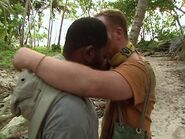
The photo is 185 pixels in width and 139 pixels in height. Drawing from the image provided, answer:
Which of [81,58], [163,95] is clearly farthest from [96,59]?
[163,95]

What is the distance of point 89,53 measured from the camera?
172 centimetres

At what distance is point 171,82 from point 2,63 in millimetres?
5369

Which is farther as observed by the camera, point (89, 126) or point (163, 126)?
point (163, 126)

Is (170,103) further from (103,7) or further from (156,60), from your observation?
(103,7)

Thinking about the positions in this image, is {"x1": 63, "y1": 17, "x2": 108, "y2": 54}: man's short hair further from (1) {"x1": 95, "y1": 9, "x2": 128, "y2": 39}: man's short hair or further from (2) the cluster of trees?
(2) the cluster of trees

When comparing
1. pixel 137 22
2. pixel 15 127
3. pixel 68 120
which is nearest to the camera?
pixel 68 120

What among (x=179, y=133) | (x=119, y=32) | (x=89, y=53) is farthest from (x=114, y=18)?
(x=179, y=133)

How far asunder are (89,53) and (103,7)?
Result: 2047 centimetres

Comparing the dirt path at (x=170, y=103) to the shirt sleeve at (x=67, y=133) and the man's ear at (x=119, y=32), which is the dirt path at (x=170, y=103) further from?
the shirt sleeve at (x=67, y=133)

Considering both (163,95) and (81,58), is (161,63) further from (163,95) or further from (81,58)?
(81,58)

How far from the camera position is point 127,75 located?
6.07ft

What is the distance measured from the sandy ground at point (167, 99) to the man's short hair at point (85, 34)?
4575mm

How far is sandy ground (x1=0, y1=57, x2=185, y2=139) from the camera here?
6.41 meters

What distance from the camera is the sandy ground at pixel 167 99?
21.0 ft
